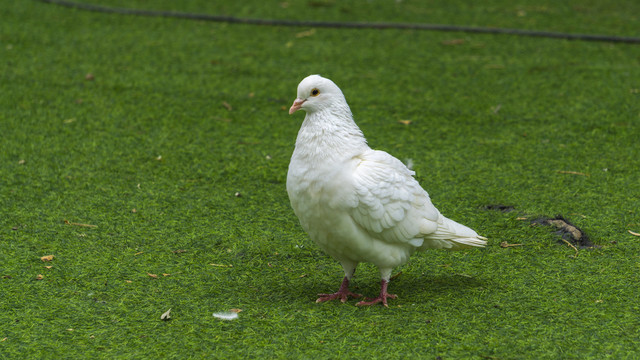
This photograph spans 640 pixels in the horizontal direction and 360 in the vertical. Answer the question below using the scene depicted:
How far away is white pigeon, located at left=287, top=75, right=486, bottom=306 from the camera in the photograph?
3096 millimetres

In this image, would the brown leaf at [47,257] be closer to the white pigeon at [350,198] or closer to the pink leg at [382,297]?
the white pigeon at [350,198]

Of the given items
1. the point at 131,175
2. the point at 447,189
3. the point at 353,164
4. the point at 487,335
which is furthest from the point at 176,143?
the point at 487,335

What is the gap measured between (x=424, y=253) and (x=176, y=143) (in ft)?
6.82

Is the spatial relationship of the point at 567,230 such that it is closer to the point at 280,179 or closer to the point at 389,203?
the point at 389,203

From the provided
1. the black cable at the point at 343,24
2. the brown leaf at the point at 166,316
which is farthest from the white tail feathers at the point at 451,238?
the black cable at the point at 343,24

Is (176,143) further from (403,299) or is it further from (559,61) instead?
(559,61)

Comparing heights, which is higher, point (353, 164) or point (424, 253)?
point (353, 164)

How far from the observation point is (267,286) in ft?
11.3

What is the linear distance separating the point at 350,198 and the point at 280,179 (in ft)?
5.47

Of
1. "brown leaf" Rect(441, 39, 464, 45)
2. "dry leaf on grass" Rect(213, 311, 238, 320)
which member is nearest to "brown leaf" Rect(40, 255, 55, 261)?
"dry leaf on grass" Rect(213, 311, 238, 320)

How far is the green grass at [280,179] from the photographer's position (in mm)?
3016

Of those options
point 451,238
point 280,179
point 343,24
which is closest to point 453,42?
point 343,24

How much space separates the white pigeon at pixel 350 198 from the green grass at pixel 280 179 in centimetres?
22

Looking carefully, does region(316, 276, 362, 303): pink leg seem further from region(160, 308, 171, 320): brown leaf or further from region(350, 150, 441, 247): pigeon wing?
region(160, 308, 171, 320): brown leaf
